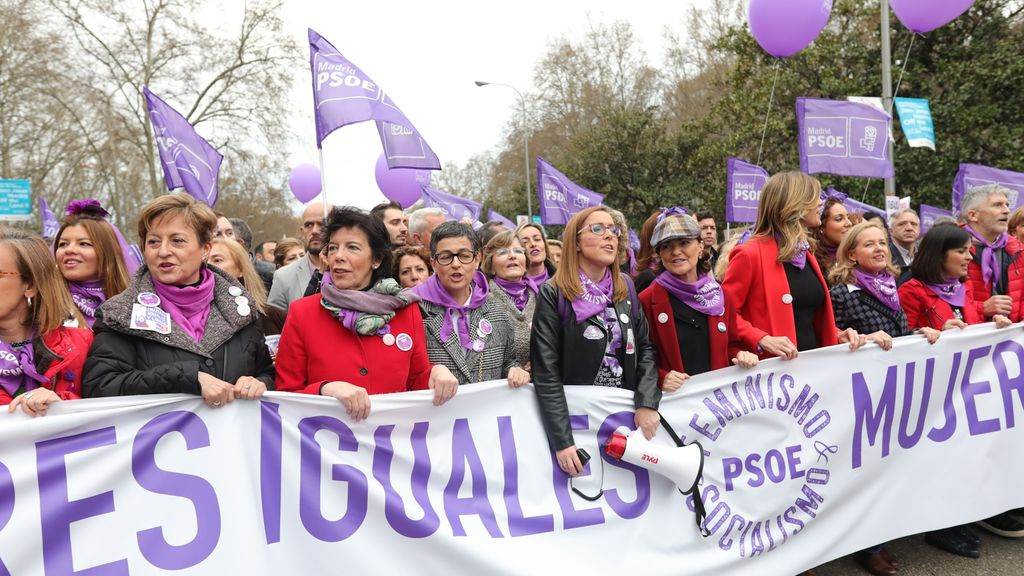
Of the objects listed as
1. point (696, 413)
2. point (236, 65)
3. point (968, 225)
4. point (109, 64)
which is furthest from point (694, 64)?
point (696, 413)

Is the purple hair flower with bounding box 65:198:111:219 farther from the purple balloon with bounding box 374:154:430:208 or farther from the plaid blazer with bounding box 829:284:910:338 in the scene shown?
the purple balloon with bounding box 374:154:430:208

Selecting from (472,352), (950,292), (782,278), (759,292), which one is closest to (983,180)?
(950,292)

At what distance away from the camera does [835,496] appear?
3428 millimetres

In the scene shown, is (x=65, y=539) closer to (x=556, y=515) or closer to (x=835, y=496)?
(x=556, y=515)

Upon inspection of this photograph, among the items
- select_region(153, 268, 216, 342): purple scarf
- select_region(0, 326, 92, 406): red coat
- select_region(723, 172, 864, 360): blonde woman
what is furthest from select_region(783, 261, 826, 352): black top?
select_region(0, 326, 92, 406): red coat

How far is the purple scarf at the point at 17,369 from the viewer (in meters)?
2.43

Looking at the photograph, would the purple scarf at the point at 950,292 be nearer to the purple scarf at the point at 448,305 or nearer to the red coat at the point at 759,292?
the red coat at the point at 759,292

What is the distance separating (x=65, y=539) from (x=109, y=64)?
29.9 meters

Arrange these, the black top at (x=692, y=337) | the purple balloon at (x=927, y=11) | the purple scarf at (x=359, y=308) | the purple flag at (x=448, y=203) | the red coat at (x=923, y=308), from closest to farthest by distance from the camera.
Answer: the purple scarf at (x=359, y=308)
the black top at (x=692, y=337)
the red coat at (x=923, y=308)
the purple balloon at (x=927, y=11)
the purple flag at (x=448, y=203)

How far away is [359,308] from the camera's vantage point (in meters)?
2.73

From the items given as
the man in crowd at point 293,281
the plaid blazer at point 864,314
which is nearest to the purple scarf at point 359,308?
the man in crowd at point 293,281

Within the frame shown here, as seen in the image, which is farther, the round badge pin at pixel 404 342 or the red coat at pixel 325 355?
the round badge pin at pixel 404 342

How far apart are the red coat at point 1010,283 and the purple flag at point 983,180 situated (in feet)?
12.0

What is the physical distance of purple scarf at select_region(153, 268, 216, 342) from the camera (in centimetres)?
261
